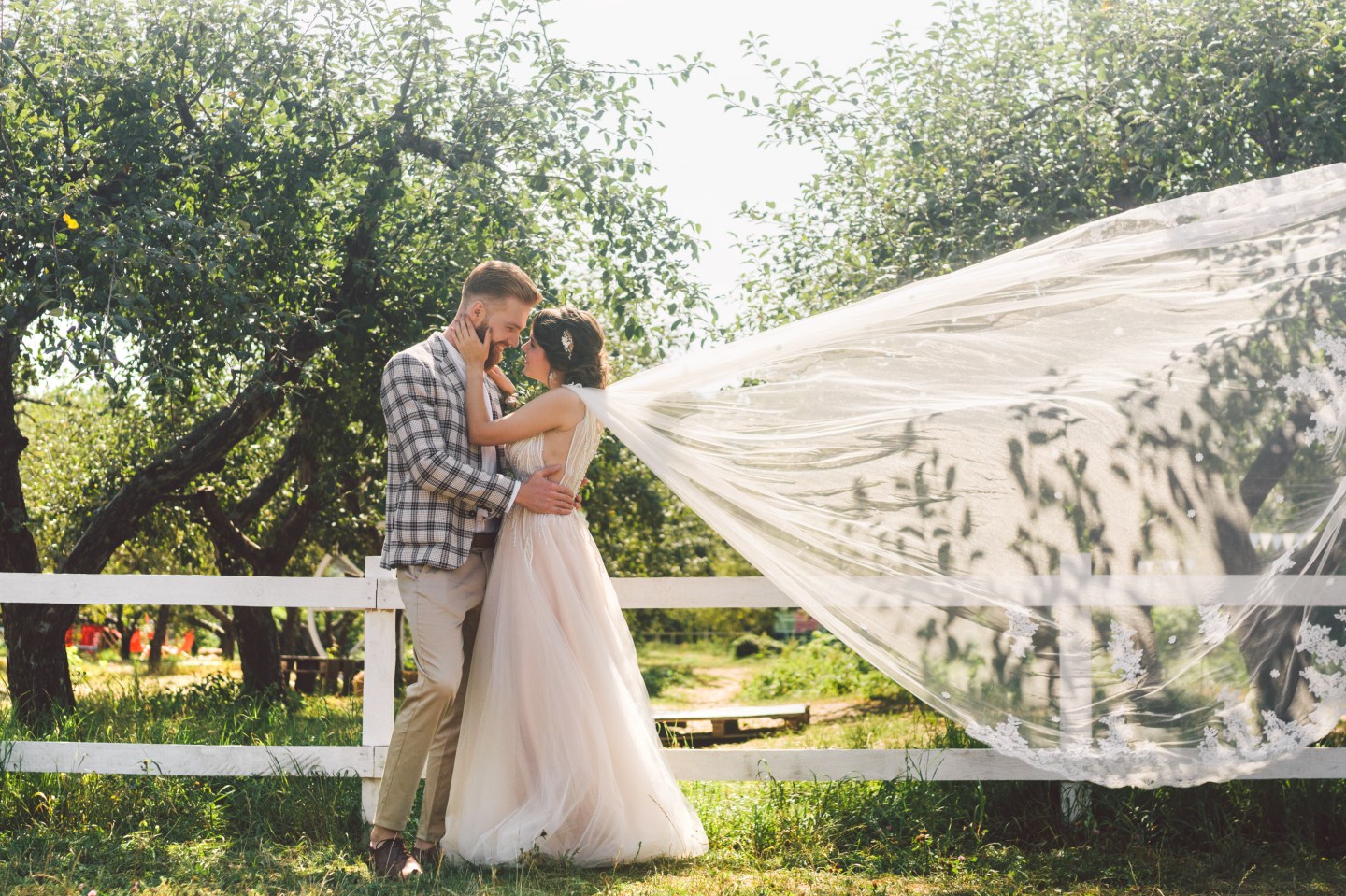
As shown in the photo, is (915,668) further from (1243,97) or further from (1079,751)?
(1243,97)

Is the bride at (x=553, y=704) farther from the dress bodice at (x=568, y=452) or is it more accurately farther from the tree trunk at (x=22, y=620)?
the tree trunk at (x=22, y=620)

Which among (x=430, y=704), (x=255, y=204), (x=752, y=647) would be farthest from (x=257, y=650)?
(x=752, y=647)

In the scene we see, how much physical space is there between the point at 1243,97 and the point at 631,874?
17.1 ft

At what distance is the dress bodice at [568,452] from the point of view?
4.39 metres

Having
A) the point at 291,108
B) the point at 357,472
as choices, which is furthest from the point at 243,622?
the point at 291,108

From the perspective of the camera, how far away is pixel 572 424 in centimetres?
437

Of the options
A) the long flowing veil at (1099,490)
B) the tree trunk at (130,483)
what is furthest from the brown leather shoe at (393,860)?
the tree trunk at (130,483)

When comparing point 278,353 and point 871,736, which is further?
point 871,736

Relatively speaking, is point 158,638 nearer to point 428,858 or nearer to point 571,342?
point 428,858

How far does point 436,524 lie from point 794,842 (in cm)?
190

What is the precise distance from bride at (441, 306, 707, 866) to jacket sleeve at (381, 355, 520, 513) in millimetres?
154

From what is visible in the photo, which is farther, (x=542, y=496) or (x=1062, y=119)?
(x=1062, y=119)

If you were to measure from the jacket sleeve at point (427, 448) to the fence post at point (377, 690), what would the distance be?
0.64 meters

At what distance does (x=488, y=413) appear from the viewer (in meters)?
4.32
